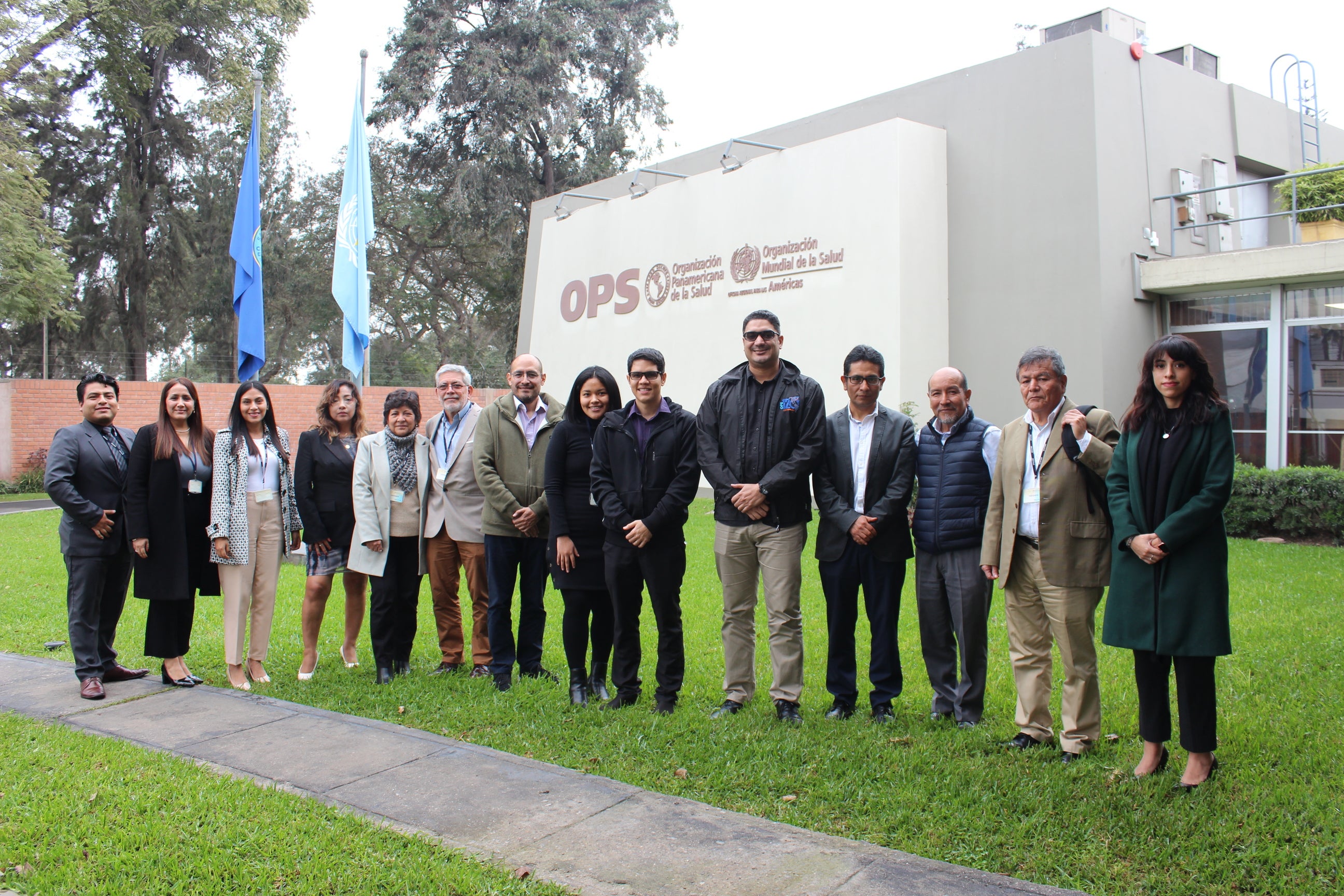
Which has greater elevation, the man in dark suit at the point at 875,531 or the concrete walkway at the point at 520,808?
the man in dark suit at the point at 875,531

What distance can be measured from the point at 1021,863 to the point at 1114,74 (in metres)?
13.3

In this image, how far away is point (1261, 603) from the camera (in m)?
8.50

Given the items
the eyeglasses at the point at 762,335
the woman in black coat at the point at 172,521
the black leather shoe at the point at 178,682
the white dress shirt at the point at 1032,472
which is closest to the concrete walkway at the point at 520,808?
the black leather shoe at the point at 178,682

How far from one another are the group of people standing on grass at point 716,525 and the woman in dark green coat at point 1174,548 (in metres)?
0.01

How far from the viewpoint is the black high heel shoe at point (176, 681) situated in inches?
253

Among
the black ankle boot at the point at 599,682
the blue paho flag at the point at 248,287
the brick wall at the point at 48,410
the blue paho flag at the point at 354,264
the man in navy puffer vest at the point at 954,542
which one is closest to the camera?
the man in navy puffer vest at the point at 954,542

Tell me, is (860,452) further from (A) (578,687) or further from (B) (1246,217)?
(B) (1246,217)

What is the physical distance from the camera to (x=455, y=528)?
6.68m

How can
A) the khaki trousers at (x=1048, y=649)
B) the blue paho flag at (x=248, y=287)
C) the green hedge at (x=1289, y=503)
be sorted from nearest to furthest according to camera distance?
1. the khaki trousers at (x=1048, y=649)
2. the blue paho flag at (x=248, y=287)
3. the green hedge at (x=1289, y=503)

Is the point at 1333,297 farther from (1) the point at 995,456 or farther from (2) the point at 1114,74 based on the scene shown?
(1) the point at 995,456

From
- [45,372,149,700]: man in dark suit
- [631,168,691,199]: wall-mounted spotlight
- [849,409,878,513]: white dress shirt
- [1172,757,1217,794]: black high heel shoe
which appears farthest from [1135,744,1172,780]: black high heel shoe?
[631,168,691,199]: wall-mounted spotlight

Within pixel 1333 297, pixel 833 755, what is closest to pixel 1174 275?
pixel 1333 297

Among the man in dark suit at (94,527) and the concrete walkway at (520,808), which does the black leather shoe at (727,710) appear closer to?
the concrete walkway at (520,808)

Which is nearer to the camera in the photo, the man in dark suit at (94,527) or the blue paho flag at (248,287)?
the man in dark suit at (94,527)
